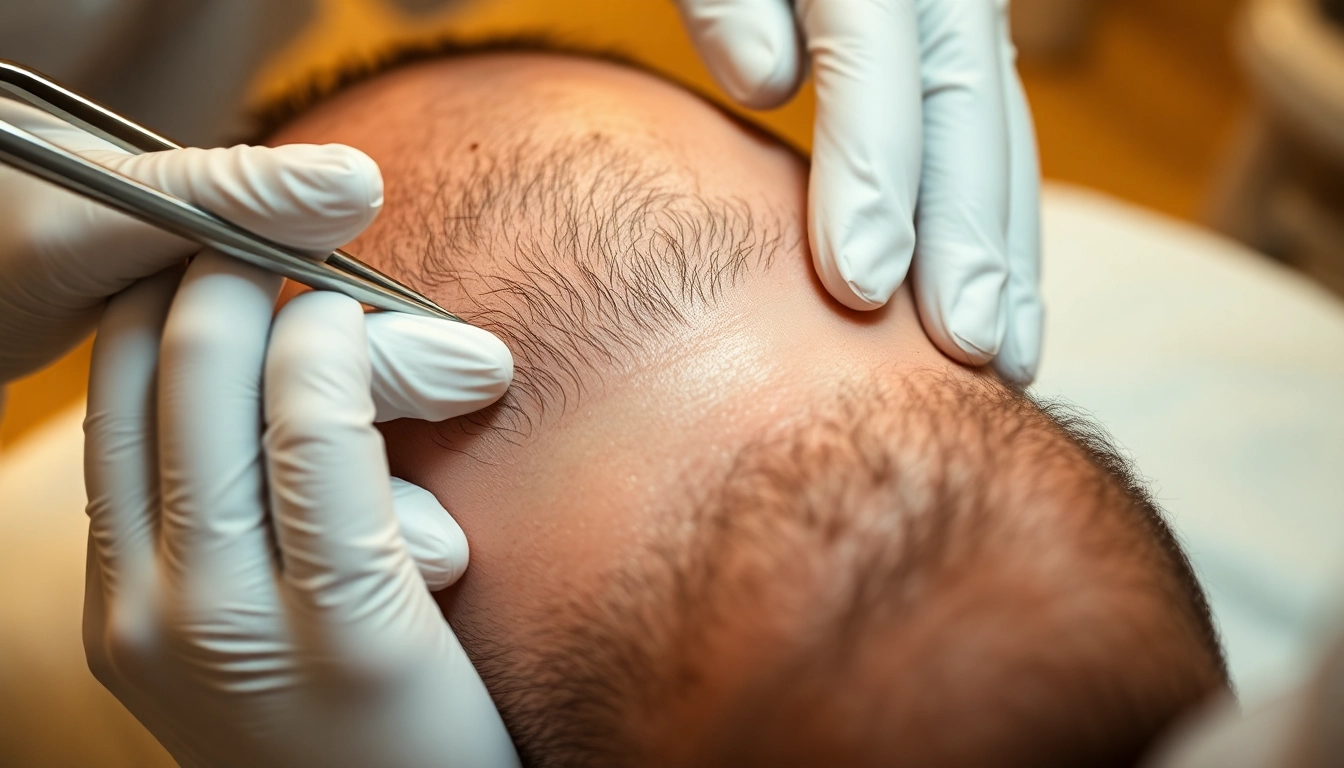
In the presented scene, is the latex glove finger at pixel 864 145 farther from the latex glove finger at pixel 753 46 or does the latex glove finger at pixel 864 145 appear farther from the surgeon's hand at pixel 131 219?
the surgeon's hand at pixel 131 219

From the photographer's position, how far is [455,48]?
1256 mm

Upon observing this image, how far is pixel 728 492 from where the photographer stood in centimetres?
77

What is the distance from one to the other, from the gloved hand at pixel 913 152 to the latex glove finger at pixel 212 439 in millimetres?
528

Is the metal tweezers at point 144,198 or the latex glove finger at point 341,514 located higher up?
the metal tweezers at point 144,198

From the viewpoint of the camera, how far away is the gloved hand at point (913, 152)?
975 millimetres

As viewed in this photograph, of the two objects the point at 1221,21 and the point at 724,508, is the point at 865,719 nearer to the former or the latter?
the point at 724,508

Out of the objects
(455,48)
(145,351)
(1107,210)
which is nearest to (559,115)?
(455,48)

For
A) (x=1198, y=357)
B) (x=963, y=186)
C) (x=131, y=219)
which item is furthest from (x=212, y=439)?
(x=1198, y=357)

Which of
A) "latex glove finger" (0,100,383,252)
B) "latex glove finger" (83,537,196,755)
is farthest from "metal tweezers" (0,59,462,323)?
"latex glove finger" (83,537,196,755)

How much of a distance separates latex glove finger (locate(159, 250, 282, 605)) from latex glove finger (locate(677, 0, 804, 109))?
0.62m

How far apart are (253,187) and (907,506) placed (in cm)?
56

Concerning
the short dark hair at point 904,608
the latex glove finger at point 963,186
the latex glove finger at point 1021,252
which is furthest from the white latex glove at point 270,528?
the latex glove finger at point 1021,252

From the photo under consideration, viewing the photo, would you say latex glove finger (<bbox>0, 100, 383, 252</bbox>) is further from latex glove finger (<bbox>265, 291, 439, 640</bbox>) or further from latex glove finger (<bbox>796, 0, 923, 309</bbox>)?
latex glove finger (<bbox>796, 0, 923, 309</bbox>)

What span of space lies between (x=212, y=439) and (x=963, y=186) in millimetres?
804
